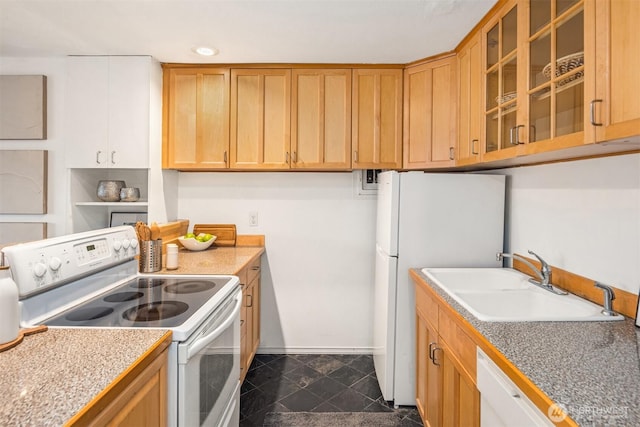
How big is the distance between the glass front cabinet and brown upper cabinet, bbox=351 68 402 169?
0.73m

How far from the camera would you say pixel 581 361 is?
0.91 metres

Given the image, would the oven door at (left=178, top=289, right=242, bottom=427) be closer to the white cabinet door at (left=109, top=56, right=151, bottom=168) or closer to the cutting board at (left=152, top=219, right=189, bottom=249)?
the cutting board at (left=152, top=219, right=189, bottom=249)

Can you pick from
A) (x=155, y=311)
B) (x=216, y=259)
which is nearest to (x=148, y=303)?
(x=155, y=311)

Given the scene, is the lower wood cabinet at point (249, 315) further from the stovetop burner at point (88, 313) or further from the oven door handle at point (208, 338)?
the stovetop burner at point (88, 313)

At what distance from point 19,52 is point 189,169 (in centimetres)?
130

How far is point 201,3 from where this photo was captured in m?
1.67

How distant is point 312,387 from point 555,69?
2227 millimetres

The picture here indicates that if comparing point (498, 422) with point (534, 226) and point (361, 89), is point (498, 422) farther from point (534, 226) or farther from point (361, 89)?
point (361, 89)

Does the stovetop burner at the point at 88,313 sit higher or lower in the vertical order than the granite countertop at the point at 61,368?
higher

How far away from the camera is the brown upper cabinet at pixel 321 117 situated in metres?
2.46

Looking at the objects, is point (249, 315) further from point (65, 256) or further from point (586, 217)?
point (586, 217)

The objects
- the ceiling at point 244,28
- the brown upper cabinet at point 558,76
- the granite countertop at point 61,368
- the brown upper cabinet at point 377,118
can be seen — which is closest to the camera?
the granite countertop at point 61,368

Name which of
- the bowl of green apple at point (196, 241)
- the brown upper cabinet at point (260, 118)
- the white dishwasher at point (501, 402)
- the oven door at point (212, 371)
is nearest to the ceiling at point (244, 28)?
the brown upper cabinet at point (260, 118)

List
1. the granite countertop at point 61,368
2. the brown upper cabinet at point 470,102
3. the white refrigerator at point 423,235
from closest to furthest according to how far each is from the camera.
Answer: the granite countertop at point 61,368
the brown upper cabinet at point 470,102
the white refrigerator at point 423,235
